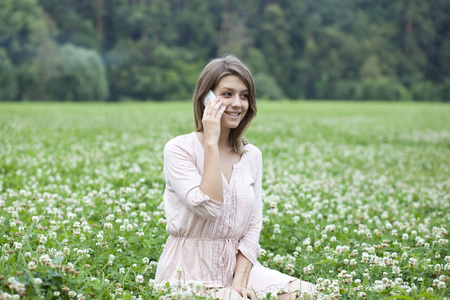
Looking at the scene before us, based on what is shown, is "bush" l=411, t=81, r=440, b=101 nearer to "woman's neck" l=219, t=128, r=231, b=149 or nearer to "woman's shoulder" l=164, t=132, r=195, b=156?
"woman's neck" l=219, t=128, r=231, b=149

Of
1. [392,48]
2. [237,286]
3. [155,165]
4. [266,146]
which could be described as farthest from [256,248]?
[392,48]

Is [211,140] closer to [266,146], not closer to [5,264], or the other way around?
[5,264]

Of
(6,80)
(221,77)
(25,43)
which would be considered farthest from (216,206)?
(25,43)

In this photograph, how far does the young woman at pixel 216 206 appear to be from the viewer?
327 centimetres

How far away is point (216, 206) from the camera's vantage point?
10.6 feet

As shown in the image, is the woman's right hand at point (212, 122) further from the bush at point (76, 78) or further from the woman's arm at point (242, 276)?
the bush at point (76, 78)

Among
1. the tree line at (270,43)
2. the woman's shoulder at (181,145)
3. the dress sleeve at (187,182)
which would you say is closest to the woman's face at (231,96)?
the woman's shoulder at (181,145)

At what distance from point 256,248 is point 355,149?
10.7 m

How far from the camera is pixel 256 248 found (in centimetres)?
357

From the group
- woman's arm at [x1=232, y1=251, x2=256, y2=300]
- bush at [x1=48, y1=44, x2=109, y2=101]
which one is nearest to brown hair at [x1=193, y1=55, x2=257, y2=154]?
woman's arm at [x1=232, y1=251, x2=256, y2=300]

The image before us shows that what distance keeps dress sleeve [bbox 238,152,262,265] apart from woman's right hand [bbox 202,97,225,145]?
1.92 feet

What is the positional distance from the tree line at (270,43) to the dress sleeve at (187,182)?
55.1m

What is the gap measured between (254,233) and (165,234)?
133 cm

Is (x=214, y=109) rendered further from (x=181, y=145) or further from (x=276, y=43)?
(x=276, y=43)
